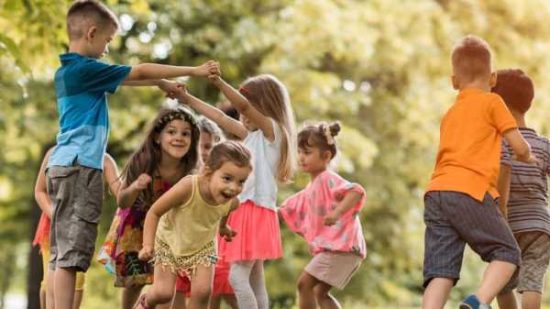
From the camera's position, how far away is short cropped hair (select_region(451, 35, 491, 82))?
6469 millimetres

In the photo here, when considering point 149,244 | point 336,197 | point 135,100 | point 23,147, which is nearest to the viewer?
point 149,244

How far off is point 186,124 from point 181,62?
962 centimetres

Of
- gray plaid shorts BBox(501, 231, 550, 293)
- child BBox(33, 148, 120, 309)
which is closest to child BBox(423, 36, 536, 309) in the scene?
gray plaid shorts BBox(501, 231, 550, 293)

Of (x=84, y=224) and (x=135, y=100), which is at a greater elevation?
(x=135, y=100)

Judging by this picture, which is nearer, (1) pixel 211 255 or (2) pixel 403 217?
(1) pixel 211 255

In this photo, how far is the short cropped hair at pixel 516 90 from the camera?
23.7ft

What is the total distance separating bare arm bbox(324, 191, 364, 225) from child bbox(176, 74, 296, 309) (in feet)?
1.24

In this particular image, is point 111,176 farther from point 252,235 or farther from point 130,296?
point 252,235

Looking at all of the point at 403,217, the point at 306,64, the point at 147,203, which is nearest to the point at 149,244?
the point at 147,203

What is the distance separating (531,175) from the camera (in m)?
7.23

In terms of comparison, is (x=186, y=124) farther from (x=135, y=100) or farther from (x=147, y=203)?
(x=135, y=100)

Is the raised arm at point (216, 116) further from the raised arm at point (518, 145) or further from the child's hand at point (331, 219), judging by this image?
the raised arm at point (518, 145)

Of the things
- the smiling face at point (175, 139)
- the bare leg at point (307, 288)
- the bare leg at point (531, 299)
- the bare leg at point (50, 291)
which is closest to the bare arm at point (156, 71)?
the smiling face at point (175, 139)

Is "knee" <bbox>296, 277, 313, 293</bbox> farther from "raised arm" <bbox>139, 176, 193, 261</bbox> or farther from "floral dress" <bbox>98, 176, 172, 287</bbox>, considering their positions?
"raised arm" <bbox>139, 176, 193, 261</bbox>
